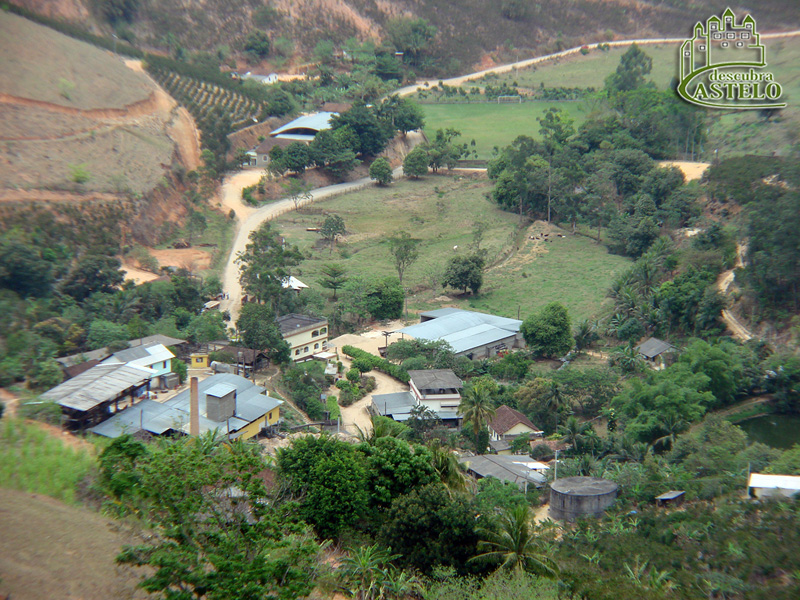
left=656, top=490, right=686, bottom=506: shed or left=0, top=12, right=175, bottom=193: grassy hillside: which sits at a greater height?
left=0, top=12, right=175, bottom=193: grassy hillside

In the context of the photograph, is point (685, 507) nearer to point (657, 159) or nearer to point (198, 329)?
point (198, 329)

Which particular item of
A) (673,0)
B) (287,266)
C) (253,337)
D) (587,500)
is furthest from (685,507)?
(673,0)

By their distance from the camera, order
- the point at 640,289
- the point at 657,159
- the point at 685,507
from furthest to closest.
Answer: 1. the point at 657,159
2. the point at 640,289
3. the point at 685,507

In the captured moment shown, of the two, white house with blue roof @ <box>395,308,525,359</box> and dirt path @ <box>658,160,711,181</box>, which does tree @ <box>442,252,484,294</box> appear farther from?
dirt path @ <box>658,160,711,181</box>

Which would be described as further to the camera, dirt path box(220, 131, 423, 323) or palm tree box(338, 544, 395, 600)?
dirt path box(220, 131, 423, 323)

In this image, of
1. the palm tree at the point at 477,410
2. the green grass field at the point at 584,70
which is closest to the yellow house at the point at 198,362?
the palm tree at the point at 477,410

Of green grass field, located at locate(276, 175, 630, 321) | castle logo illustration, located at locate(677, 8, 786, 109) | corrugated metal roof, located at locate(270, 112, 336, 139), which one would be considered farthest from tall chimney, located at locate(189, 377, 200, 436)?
corrugated metal roof, located at locate(270, 112, 336, 139)
